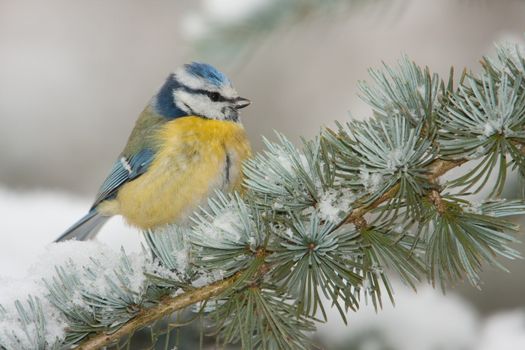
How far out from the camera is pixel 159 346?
1.69m

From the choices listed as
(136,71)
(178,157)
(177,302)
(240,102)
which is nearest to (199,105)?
(240,102)

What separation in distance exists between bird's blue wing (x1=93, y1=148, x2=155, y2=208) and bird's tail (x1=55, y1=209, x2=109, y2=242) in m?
0.06

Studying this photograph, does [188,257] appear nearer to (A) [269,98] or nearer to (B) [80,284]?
(B) [80,284]

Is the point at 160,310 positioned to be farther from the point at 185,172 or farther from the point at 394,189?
the point at 185,172

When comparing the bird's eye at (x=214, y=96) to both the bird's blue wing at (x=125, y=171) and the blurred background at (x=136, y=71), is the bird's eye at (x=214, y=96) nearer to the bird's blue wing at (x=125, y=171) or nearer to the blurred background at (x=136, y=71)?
the bird's blue wing at (x=125, y=171)

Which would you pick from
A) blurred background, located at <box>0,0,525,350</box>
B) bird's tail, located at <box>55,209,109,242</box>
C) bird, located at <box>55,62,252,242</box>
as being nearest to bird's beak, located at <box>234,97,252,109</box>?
bird, located at <box>55,62,252,242</box>

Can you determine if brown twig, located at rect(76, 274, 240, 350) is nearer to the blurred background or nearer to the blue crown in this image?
the blue crown

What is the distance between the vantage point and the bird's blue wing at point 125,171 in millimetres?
2605

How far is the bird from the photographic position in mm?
2398

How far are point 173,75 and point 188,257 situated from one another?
5.91 feet

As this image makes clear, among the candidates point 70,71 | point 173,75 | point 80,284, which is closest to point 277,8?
point 173,75

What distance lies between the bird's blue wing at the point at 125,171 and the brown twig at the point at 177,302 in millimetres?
1370

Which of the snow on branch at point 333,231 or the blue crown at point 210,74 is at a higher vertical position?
the blue crown at point 210,74

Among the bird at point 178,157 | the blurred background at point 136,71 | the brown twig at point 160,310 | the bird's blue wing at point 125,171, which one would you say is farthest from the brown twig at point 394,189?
the blurred background at point 136,71
